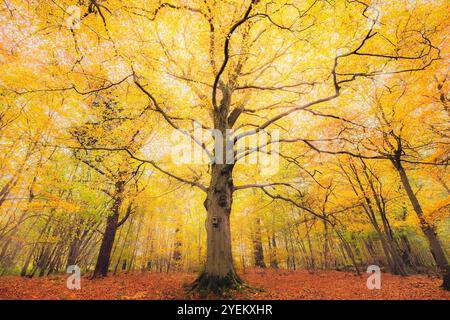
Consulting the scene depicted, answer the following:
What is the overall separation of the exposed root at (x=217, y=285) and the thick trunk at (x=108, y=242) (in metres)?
6.51

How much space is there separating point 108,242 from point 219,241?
7.84 m

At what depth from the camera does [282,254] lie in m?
16.0

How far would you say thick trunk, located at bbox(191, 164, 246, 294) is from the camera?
5598 mm

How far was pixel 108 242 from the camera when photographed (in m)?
10.7

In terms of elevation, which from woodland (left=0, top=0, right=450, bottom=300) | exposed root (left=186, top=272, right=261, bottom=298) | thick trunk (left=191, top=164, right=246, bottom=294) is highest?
woodland (left=0, top=0, right=450, bottom=300)

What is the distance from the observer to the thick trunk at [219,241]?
18.4 ft

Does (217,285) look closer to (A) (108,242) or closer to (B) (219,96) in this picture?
(B) (219,96)

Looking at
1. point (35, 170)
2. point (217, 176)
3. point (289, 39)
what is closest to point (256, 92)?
point (289, 39)

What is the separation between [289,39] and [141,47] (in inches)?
199

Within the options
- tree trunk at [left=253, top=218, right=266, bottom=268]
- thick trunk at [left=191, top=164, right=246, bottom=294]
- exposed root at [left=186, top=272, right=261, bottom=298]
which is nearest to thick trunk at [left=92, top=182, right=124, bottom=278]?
thick trunk at [left=191, top=164, right=246, bottom=294]

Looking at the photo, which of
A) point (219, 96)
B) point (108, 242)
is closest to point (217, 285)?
point (219, 96)

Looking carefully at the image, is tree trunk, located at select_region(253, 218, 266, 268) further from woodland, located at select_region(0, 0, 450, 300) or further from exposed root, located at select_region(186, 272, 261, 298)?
exposed root, located at select_region(186, 272, 261, 298)

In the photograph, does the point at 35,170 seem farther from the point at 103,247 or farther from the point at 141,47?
the point at 141,47
